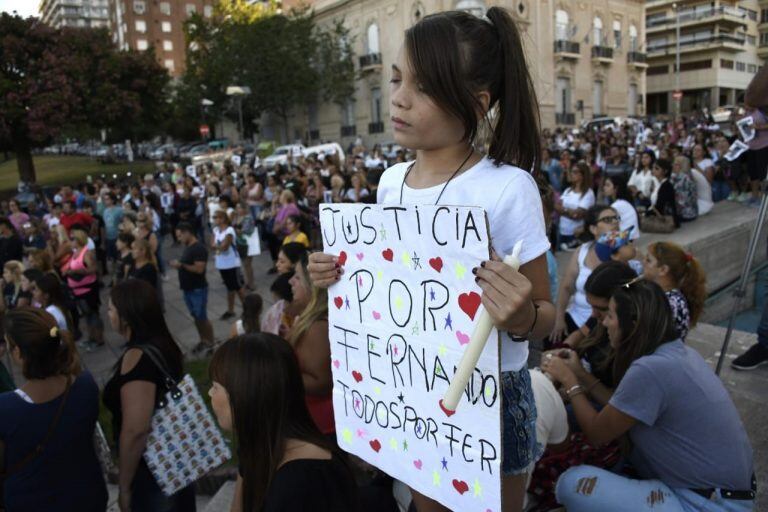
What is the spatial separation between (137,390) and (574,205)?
6.89 m

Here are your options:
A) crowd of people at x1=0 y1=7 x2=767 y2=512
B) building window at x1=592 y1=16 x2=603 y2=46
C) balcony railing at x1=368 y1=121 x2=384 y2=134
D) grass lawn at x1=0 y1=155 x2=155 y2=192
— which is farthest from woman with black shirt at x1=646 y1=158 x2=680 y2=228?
building window at x1=592 y1=16 x2=603 y2=46

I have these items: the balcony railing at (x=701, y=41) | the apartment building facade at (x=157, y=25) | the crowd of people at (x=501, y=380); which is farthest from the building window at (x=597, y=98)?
the apartment building facade at (x=157, y=25)

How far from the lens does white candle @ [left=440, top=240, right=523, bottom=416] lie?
121cm

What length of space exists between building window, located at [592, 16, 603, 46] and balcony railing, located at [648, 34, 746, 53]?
1772cm

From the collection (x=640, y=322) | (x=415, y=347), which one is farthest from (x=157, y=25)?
(x=415, y=347)

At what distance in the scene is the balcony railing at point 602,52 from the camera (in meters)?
39.1

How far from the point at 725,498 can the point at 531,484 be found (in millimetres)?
895

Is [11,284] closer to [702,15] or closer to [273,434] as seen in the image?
[273,434]

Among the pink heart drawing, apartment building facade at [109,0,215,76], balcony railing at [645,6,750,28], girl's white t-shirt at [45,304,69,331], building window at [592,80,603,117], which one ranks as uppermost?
apartment building facade at [109,0,215,76]

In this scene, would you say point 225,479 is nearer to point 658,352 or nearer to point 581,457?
point 581,457

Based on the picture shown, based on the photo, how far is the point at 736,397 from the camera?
3.80 m

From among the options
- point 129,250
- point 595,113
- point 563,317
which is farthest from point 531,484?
point 595,113

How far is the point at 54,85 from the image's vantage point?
2377 centimetres

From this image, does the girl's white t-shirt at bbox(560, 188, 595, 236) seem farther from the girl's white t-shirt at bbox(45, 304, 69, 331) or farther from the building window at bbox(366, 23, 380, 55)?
the building window at bbox(366, 23, 380, 55)
